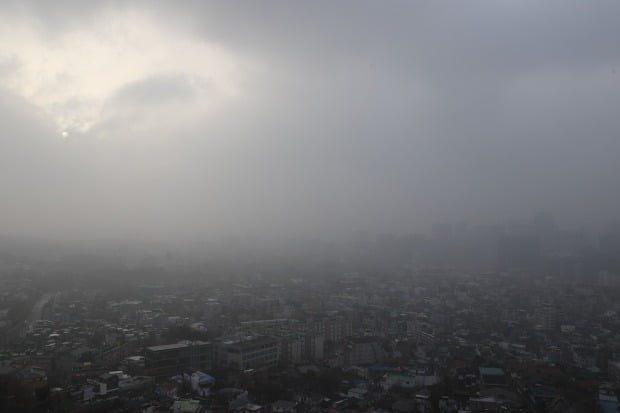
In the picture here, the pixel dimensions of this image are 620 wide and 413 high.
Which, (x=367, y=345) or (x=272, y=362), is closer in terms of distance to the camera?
(x=272, y=362)

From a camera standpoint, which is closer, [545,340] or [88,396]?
[88,396]

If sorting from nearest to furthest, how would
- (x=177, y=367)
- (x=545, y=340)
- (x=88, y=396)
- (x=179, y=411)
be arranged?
(x=179, y=411) → (x=88, y=396) → (x=177, y=367) → (x=545, y=340)

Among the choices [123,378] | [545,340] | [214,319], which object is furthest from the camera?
[214,319]

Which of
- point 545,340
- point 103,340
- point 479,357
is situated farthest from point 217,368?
point 545,340

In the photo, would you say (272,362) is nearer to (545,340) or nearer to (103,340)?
(103,340)

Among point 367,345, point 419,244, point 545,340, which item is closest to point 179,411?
point 367,345

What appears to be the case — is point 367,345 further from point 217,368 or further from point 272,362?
point 217,368
